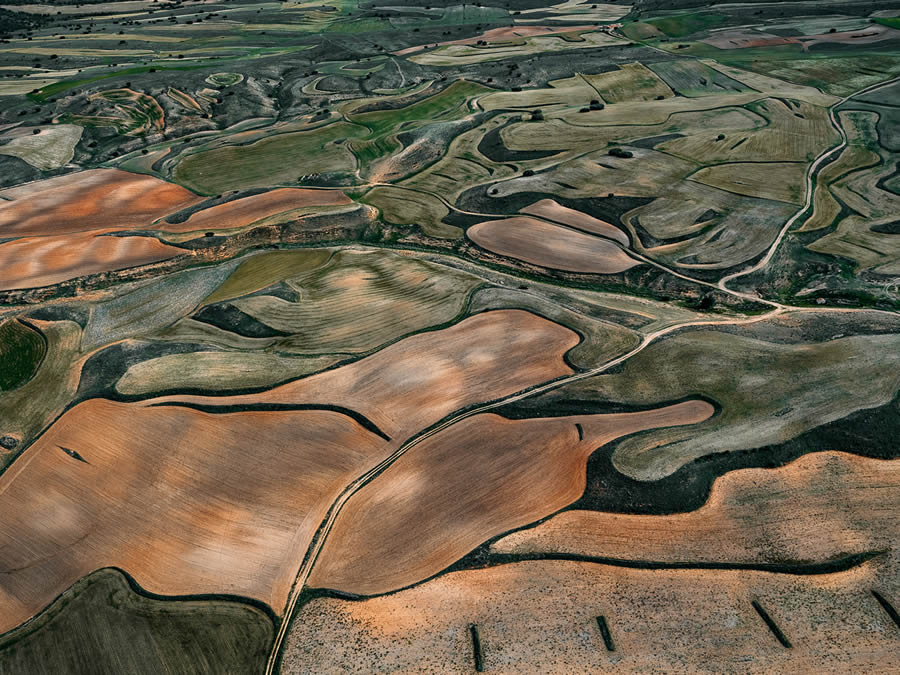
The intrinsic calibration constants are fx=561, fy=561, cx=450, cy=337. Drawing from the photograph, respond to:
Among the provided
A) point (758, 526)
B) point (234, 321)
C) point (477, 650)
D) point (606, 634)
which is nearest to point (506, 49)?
point (234, 321)

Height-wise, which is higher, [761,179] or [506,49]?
[506,49]

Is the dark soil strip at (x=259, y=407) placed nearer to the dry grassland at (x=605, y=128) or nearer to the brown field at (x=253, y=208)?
the brown field at (x=253, y=208)

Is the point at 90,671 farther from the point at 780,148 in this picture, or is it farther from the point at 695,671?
the point at 780,148

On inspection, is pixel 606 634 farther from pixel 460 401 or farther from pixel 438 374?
pixel 438 374

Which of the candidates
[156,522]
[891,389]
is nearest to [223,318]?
[156,522]

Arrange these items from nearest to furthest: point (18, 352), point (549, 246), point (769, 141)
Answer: point (18, 352), point (549, 246), point (769, 141)

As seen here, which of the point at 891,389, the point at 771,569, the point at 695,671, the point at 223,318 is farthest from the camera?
the point at 223,318
